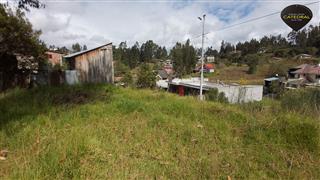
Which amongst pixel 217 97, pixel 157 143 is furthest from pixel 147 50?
pixel 157 143

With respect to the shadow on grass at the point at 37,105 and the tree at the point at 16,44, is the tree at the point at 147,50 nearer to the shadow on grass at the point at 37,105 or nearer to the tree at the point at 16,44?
the tree at the point at 16,44

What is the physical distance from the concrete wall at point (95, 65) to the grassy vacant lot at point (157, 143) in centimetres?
892

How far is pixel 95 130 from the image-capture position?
404 centimetres

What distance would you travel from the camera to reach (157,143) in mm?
3607

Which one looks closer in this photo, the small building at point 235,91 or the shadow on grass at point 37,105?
the shadow on grass at point 37,105

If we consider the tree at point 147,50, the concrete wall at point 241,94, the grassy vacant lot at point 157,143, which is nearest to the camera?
the grassy vacant lot at point 157,143

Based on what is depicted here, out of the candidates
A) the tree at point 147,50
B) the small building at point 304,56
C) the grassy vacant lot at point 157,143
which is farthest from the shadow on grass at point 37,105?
the tree at point 147,50

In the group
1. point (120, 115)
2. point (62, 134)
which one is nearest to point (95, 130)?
point (62, 134)

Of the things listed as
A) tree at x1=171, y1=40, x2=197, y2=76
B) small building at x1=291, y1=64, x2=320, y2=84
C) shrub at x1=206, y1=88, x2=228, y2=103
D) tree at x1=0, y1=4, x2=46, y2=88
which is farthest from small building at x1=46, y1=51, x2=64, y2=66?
small building at x1=291, y1=64, x2=320, y2=84

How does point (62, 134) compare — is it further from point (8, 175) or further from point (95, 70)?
point (95, 70)

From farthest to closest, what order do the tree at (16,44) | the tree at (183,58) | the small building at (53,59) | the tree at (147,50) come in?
1. the tree at (147,50)
2. the tree at (183,58)
3. the small building at (53,59)
4. the tree at (16,44)

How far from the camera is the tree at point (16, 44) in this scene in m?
11.6

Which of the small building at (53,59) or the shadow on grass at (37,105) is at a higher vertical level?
the small building at (53,59)

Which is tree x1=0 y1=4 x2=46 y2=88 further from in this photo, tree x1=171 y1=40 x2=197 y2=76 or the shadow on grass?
tree x1=171 y1=40 x2=197 y2=76
